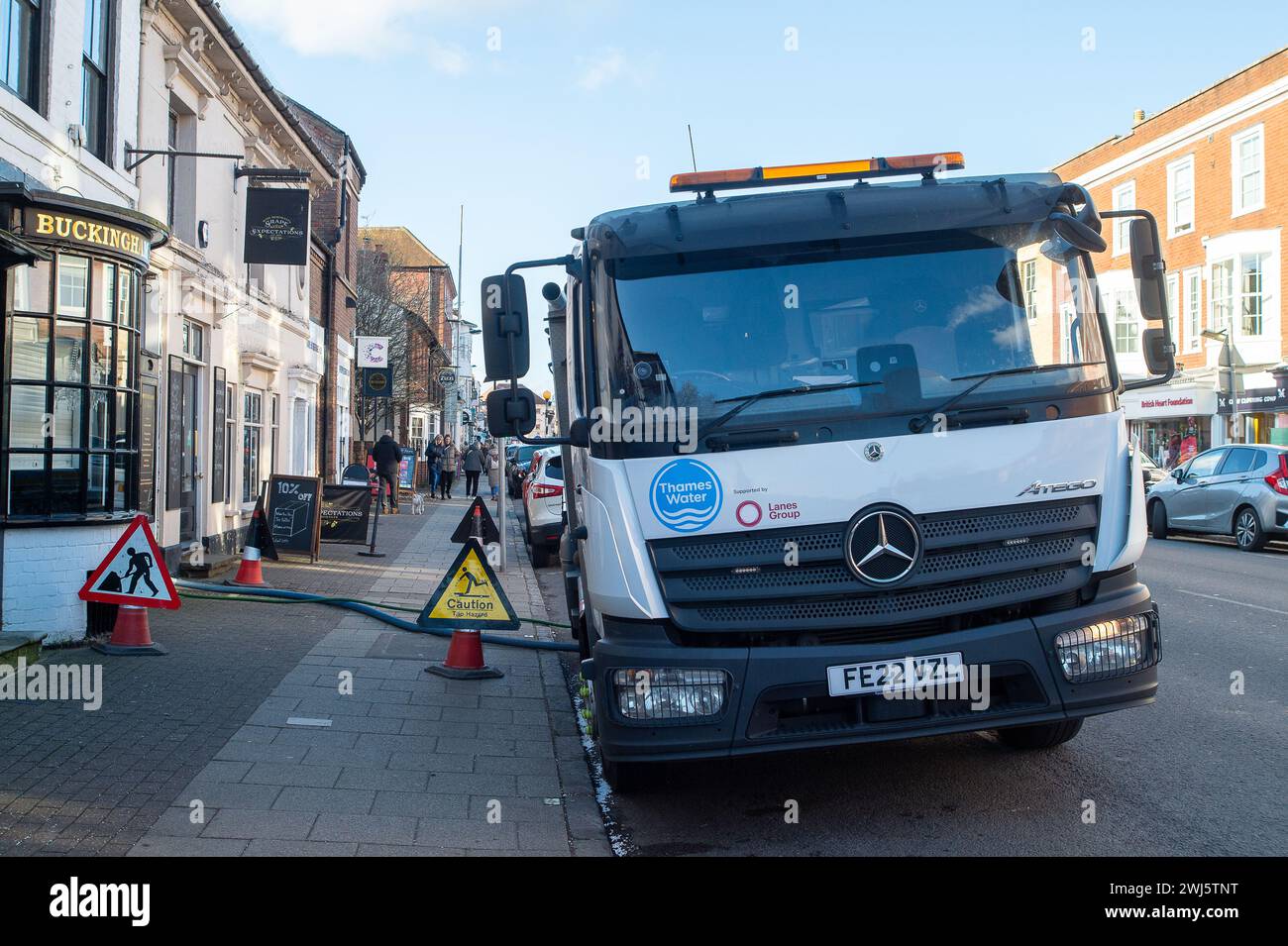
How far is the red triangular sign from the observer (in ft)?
26.9

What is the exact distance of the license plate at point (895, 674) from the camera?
4.50m

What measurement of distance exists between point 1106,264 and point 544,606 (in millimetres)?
27737

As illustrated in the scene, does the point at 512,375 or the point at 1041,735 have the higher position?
the point at 512,375

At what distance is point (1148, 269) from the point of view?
529 centimetres

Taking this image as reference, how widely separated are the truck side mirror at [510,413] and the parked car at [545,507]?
1016 centimetres

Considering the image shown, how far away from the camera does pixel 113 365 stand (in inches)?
355

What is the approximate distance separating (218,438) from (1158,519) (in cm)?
1520

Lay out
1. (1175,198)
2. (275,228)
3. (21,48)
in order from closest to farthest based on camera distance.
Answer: (21,48), (275,228), (1175,198)

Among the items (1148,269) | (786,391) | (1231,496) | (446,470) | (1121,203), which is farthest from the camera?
(1121,203)

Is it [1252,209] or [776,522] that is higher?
[1252,209]

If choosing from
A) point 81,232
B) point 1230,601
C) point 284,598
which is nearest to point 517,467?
→ point 284,598

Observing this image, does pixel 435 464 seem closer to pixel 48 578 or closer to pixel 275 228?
pixel 275 228
